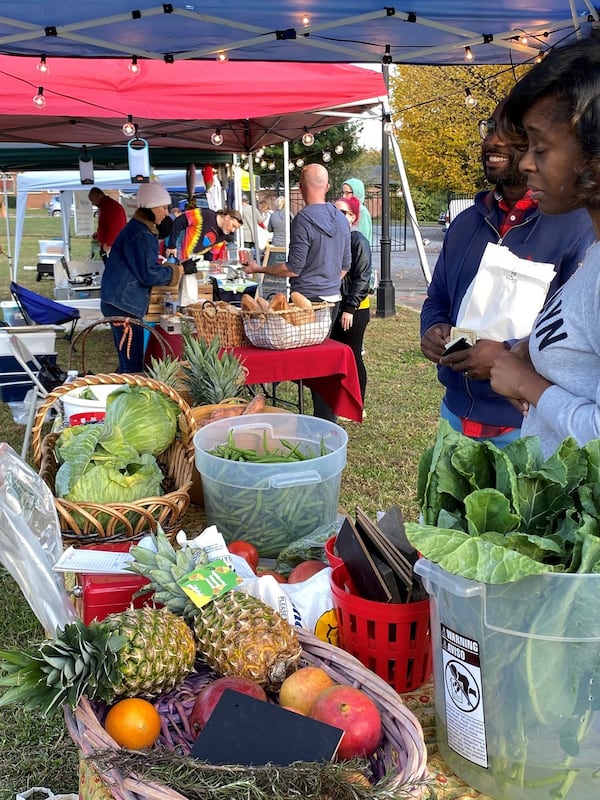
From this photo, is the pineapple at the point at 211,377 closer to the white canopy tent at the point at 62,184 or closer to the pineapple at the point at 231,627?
the pineapple at the point at 231,627

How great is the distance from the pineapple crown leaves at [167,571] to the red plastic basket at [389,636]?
0.93 feet

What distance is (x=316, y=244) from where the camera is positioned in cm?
Answer: 552

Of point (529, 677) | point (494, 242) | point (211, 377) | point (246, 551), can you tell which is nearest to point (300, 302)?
point (211, 377)

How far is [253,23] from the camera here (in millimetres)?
4496

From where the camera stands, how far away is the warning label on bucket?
932 millimetres

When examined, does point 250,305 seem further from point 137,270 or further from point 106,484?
point 106,484

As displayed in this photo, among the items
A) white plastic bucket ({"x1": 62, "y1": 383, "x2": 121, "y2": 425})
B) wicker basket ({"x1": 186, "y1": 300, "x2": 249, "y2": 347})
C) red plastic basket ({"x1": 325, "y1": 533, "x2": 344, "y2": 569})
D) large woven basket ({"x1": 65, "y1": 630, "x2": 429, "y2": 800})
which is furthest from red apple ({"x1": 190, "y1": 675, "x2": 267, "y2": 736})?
wicker basket ({"x1": 186, "y1": 300, "x2": 249, "y2": 347})

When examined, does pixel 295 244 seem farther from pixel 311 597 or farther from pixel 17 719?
pixel 311 597

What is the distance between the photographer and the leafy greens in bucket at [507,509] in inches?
34.0

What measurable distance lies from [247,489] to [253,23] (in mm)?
3721

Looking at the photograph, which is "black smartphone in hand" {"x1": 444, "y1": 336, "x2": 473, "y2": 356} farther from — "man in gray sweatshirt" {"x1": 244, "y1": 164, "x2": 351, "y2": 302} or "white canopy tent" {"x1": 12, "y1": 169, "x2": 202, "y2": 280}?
"white canopy tent" {"x1": 12, "y1": 169, "x2": 202, "y2": 280}

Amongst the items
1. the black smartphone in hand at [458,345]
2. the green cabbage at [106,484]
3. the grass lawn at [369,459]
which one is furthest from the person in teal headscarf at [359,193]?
the green cabbage at [106,484]

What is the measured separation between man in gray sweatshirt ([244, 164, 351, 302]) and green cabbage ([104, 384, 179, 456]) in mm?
3426

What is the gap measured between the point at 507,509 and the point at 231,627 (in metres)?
0.55
